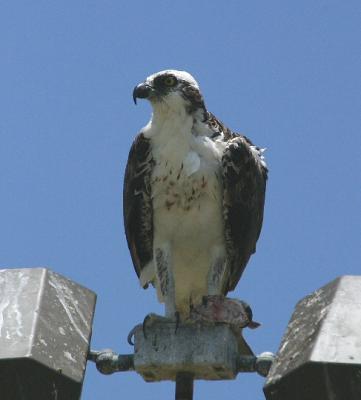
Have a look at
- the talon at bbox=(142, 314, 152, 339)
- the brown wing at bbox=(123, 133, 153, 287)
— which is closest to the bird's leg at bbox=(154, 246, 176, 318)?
the brown wing at bbox=(123, 133, 153, 287)

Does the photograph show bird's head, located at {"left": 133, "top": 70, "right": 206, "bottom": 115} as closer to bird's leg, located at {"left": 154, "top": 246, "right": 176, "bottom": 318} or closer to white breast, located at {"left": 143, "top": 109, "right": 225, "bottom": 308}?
white breast, located at {"left": 143, "top": 109, "right": 225, "bottom": 308}

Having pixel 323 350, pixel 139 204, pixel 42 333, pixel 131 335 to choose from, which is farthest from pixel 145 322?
pixel 323 350

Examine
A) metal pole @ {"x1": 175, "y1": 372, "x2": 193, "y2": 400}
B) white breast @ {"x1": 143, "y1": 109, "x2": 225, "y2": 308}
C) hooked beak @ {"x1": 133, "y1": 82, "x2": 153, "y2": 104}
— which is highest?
hooked beak @ {"x1": 133, "y1": 82, "x2": 153, "y2": 104}

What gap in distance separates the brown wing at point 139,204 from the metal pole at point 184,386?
2.71m

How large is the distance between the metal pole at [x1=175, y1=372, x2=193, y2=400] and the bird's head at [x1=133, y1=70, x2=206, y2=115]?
10.2 ft

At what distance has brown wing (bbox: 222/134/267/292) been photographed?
9234 mm

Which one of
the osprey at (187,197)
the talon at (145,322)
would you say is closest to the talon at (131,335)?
the talon at (145,322)

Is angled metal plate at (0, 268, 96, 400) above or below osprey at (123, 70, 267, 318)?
below

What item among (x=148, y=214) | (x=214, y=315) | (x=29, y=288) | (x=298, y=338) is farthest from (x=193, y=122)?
(x=298, y=338)

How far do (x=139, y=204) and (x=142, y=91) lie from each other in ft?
2.85

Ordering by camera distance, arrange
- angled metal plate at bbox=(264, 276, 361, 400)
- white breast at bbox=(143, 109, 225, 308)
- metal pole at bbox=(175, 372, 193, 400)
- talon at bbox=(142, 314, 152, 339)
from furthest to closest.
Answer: white breast at bbox=(143, 109, 225, 308)
talon at bbox=(142, 314, 152, 339)
metal pole at bbox=(175, 372, 193, 400)
angled metal plate at bbox=(264, 276, 361, 400)

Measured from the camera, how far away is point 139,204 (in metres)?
9.34

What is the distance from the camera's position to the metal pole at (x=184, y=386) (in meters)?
6.39

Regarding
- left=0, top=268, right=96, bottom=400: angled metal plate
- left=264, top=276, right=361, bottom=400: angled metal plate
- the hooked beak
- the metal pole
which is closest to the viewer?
left=264, top=276, right=361, bottom=400: angled metal plate
